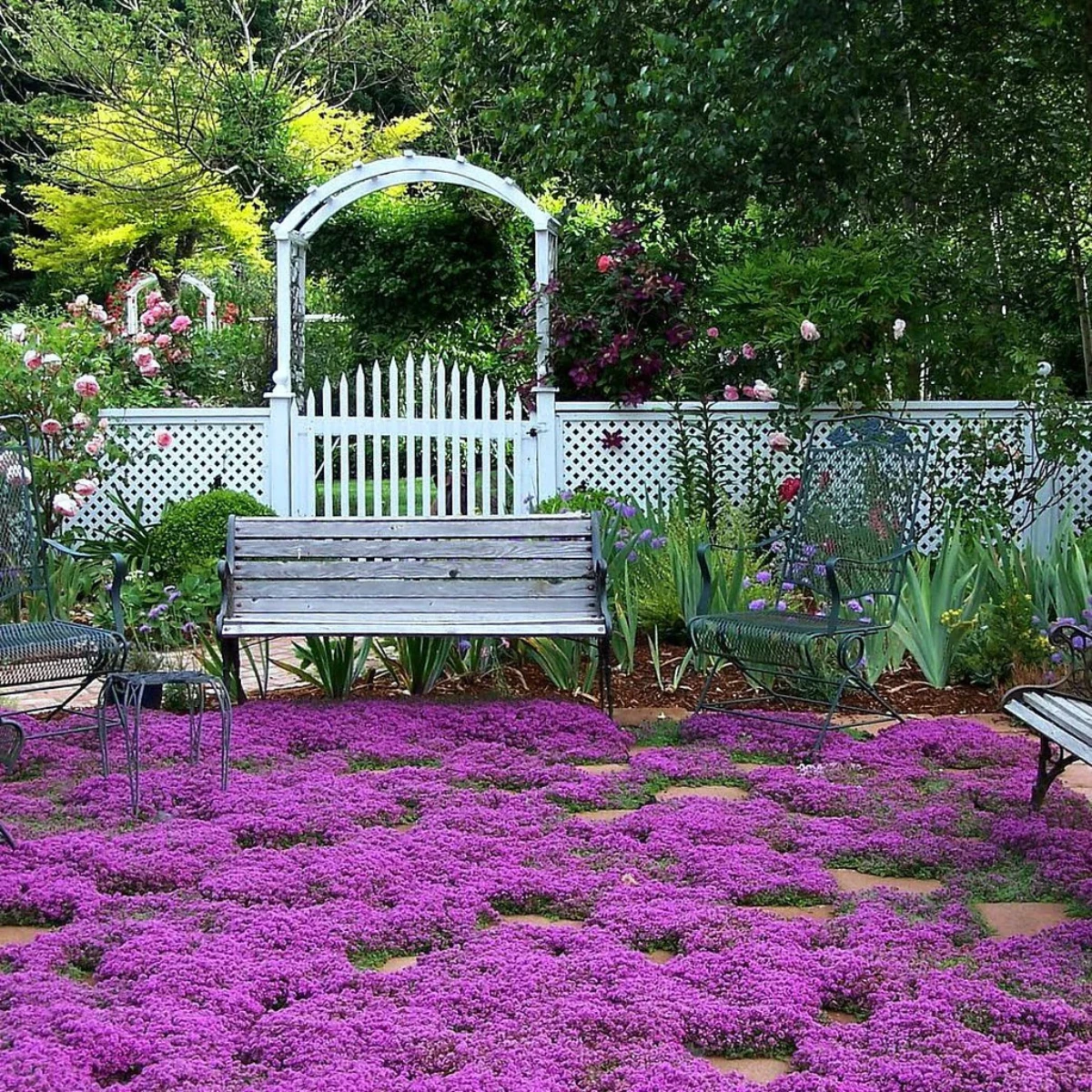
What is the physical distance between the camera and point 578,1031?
108 inches

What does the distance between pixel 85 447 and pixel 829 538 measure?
15.2 feet

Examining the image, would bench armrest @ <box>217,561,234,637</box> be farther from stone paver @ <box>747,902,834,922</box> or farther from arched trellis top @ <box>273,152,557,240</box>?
arched trellis top @ <box>273,152,557,240</box>

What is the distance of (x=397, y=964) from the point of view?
126 inches

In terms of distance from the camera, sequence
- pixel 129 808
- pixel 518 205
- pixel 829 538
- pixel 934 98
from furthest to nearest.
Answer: pixel 934 98 → pixel 518 205 → pixel 829 538 → pixel 129 808

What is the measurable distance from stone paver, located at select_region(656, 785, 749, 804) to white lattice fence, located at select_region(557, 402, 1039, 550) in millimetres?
3887

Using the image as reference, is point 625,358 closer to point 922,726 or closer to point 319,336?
point 922,726

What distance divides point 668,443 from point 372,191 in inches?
104

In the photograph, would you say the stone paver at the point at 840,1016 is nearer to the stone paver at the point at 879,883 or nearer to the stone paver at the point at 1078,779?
the stone paver at the point at 879,883

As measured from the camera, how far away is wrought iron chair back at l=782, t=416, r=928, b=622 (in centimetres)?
590

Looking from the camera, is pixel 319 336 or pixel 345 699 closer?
pixel 345 699

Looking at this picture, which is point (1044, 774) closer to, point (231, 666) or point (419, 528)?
point (419, 528)

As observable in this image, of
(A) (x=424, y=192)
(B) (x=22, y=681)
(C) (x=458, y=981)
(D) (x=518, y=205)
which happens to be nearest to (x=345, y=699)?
(B) (x=22, y=681)

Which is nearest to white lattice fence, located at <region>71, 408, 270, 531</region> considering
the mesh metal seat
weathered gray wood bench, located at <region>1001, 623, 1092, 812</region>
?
the mesh metal seat

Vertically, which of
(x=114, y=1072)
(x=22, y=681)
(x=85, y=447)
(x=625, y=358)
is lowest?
(x=114, y=1072)
